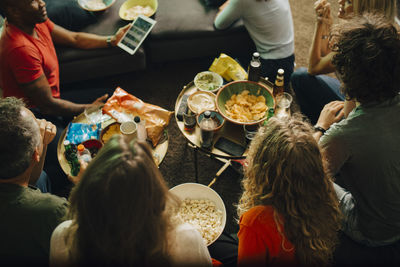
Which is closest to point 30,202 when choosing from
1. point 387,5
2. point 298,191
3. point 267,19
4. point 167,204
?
point 167,204

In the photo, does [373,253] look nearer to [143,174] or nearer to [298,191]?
[298,191]

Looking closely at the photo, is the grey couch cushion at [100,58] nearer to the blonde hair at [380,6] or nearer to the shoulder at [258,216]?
the blonde hair at [380,6]

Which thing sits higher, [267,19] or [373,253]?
[267,19]

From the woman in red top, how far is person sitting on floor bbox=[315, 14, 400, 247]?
28cm

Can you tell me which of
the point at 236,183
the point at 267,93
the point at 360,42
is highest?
the point at 360,42

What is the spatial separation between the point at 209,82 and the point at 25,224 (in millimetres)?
1487

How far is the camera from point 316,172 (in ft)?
3.76

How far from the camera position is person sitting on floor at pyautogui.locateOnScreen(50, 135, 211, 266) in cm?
88

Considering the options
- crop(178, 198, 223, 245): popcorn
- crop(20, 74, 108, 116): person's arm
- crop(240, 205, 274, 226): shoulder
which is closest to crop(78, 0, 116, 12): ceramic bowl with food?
crop(20, 74, 108, 116): person's arm

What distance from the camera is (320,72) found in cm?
237

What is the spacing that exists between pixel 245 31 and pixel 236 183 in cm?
138

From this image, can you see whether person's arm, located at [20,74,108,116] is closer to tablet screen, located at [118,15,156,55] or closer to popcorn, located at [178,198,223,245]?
tablet screen, located at [118,15,156,55]

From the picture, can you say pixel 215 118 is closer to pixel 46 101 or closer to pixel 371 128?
pixel 371 128

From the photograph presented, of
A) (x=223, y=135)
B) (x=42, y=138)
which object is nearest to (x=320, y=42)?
(x=223, y=135)
